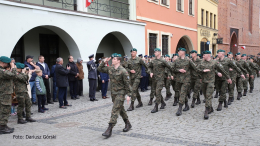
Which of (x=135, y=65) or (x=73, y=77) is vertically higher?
(x=135, y=65)

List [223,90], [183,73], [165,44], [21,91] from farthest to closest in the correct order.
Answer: [165,44] → [223,90] → [183,73] → [21,91]

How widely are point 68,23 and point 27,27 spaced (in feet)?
7.02

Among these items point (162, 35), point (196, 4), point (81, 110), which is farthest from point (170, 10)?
point (81, 110)

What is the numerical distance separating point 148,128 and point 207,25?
82.6 ft

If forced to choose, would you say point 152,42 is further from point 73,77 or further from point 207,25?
point 207,25

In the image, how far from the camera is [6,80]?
644cm

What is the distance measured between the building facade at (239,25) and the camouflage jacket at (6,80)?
97.7 feet

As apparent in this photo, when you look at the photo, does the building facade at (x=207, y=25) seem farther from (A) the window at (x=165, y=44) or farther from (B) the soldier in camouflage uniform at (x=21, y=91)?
(B) the soldier in camouflage uniform at (x=21, y=91)

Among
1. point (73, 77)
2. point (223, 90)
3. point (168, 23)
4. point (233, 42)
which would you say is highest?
point (168, 23)

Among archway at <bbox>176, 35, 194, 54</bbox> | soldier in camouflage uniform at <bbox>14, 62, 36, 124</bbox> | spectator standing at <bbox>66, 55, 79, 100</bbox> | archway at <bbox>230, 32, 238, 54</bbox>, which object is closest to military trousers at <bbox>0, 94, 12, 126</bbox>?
soldier in camouflage uniform at <bbox>14, 62, 36, 124</bbox>

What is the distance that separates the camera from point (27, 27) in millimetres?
10109

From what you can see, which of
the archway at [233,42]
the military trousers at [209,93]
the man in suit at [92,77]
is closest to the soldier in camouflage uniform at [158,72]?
the military trousers at [209,93]

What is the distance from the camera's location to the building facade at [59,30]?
9.56 metres

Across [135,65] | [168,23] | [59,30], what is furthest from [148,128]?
[168,23]
